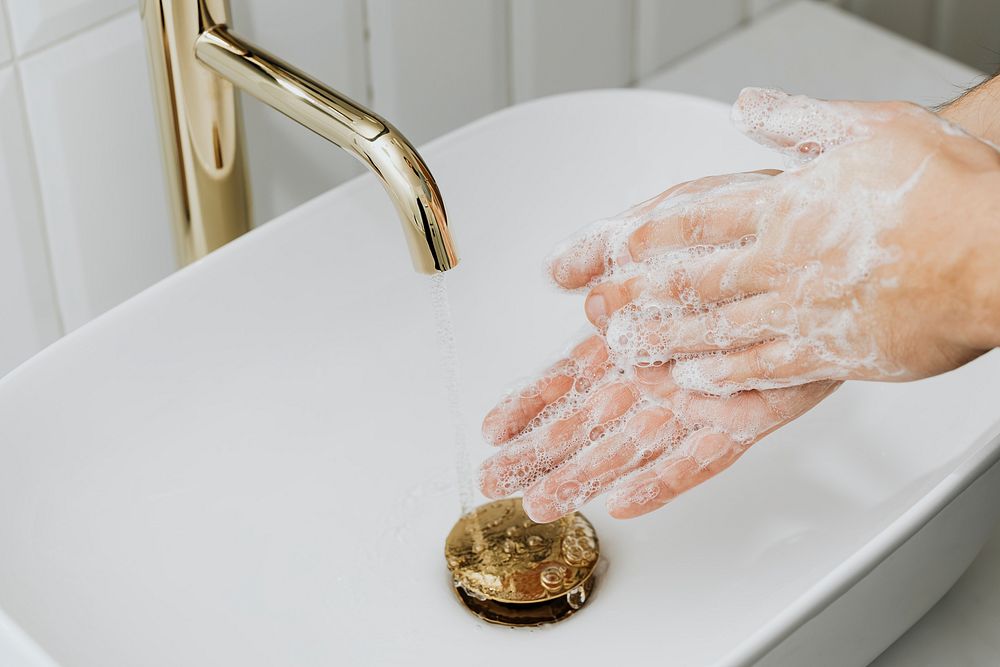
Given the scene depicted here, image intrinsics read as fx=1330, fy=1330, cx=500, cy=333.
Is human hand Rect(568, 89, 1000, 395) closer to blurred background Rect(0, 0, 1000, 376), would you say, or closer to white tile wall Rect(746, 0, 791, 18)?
blurred background Rect(0, 0, 1000, 376)

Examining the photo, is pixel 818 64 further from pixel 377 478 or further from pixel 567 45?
pixel 377 478

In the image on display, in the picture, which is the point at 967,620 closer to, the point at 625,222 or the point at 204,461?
the point at 625,222

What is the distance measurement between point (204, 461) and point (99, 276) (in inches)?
7.0

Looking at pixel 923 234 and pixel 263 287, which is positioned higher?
pixel 923 234

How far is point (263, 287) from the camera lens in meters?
0.81

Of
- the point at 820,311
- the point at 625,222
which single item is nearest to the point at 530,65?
the point at 625,222

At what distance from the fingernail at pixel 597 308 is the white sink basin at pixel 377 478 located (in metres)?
0.13

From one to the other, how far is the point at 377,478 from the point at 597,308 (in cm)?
18

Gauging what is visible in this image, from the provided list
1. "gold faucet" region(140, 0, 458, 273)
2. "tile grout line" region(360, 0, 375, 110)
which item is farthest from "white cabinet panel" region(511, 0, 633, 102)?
"gold faucet" region(140, 0, 458, 273)

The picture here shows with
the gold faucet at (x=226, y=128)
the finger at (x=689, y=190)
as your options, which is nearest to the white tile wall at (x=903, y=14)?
the finger at (x=689, y=190)

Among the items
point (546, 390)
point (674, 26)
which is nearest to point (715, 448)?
point (546, 390)

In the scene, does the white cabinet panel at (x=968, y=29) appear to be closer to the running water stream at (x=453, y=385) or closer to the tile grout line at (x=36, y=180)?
the running water stream at (x=453, y=385)

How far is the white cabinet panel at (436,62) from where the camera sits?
37.9 inches

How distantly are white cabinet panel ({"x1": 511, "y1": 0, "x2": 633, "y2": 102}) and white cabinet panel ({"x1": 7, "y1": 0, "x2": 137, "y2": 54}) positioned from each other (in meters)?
0.35
